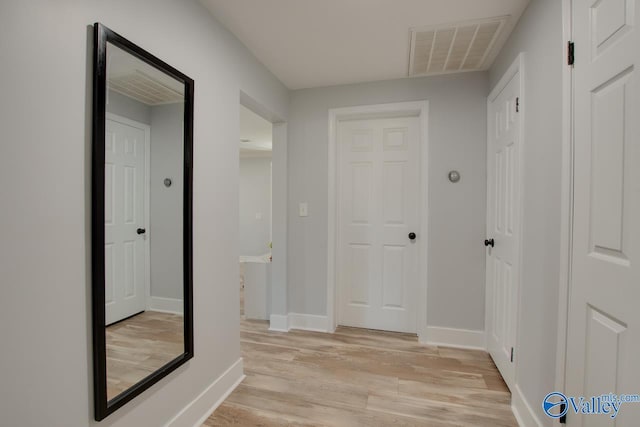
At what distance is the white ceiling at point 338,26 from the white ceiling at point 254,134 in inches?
41.7

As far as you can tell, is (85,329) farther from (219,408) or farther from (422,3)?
(422,3)

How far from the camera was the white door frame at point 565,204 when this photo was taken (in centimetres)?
127

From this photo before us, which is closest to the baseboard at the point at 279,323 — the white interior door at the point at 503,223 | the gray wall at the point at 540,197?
the white interior door at the point at 503,223

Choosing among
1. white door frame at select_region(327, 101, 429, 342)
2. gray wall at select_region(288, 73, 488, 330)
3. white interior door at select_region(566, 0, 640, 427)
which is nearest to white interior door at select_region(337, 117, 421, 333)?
white door frame at select_region(327, 101, 429, 342)

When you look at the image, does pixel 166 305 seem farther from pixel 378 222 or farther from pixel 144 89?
pixel 378 222

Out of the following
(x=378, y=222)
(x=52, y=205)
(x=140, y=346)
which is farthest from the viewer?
(x=378, y=222)

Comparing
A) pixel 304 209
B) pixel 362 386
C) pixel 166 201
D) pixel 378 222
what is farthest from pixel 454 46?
pixel 362 386

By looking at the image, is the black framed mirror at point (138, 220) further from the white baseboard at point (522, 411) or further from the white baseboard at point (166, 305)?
the white baseboard at point (522, 411)

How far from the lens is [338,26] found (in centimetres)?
196

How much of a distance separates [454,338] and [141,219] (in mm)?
2639

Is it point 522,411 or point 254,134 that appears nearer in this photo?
point 522,411

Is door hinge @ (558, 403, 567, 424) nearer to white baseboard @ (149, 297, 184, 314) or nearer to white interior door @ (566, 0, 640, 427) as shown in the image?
white interior door @ (566, 0, 640, 427)

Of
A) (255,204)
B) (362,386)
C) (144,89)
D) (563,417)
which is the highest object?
(144,89)

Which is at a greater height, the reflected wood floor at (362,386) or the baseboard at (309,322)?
the baseboard at (309,322)
